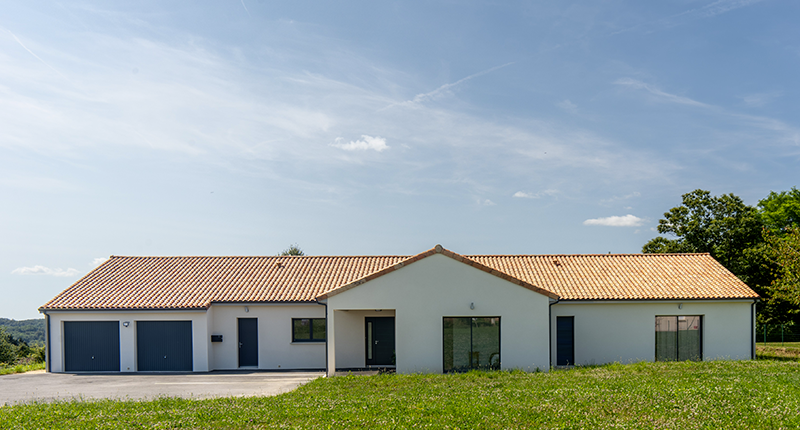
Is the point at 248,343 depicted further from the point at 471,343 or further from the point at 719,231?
the point at 719,231

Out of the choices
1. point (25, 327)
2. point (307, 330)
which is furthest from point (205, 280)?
point (25, 327)

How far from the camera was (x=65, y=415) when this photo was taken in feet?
39.1

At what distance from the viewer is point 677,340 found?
2064 centimetres

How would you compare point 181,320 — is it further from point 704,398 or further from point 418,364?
point 704,398

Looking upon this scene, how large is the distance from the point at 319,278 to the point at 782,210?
1542 inches

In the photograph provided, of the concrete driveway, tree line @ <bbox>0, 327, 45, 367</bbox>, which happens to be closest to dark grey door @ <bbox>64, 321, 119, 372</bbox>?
the concrete driveway

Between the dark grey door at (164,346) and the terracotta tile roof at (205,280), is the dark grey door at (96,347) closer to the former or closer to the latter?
the terracotta tile roof at (205,280)

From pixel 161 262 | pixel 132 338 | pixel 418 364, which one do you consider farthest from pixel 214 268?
pixel 418 364

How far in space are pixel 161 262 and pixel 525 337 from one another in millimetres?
17773

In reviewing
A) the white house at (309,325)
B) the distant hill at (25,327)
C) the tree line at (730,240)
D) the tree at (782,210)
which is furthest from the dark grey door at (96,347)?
the distant hill at (25,327)

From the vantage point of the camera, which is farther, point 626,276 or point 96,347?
point 626,276

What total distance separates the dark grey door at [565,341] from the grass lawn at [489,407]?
547cm

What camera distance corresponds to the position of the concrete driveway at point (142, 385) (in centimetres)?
1536

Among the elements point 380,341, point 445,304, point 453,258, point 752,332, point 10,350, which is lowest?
point 10,350
